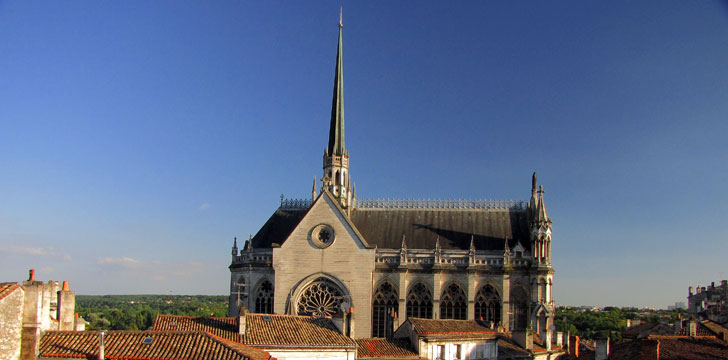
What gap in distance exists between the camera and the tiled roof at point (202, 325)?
1608 inches

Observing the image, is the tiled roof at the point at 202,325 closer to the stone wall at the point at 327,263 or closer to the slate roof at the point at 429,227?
the stone wall at the point at 327,263

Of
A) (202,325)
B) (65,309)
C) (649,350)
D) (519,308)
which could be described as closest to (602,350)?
(649,350)

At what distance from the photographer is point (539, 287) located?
59812mm

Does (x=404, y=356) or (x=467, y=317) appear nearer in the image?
(x=404, y=356)

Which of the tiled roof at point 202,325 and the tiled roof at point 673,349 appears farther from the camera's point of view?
the tiled roof at point 202,325

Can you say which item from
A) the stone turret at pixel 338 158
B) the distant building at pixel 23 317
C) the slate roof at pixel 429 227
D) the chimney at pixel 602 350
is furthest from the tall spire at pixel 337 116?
the distant building at pixel 23 317

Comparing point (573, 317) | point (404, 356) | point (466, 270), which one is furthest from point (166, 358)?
point (573, 317)

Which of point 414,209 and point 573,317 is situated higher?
point 414,209

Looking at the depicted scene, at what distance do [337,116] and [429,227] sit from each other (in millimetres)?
14894

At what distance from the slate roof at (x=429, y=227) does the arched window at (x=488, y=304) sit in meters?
3.62

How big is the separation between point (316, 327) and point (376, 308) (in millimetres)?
18550

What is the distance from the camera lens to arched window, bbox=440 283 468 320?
199ft

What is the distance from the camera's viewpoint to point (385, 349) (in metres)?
44.8

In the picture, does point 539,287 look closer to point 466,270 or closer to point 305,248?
point 466,270
